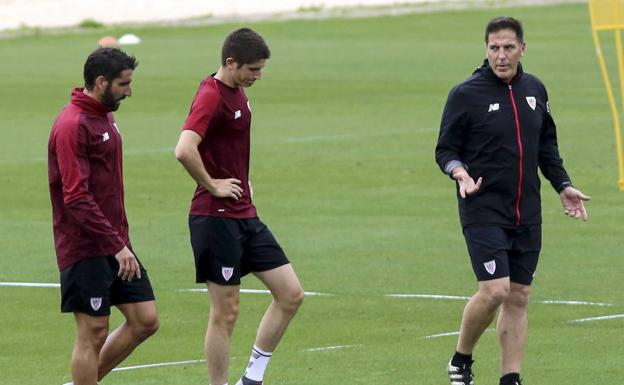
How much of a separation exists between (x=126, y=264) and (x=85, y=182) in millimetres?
509

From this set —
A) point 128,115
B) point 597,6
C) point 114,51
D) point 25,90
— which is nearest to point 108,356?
point 114,51

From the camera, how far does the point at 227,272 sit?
10.7 meters

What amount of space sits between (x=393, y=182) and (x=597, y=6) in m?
3.71

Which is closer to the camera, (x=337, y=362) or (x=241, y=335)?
(x=337, y=362)

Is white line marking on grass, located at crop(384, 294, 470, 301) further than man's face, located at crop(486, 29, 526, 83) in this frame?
Yes

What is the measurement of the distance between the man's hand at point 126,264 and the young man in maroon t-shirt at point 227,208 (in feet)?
2.80

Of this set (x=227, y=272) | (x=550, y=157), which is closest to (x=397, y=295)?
(x=550, y=157)

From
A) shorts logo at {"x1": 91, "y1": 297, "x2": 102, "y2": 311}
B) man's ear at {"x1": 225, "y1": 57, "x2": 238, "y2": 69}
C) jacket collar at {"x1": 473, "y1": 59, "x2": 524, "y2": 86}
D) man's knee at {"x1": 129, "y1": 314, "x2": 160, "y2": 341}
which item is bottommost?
man's knee at {"x1": 129, "y1": 314, "x2": 160, "y2": 341}

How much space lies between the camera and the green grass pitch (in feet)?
40.3

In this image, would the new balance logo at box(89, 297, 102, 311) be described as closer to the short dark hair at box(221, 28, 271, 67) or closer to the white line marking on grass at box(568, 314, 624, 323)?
the short dark hair at box(221, 28, 271, 67)

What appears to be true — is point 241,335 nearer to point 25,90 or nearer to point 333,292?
point 333,292

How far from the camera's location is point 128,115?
33344 millimetres

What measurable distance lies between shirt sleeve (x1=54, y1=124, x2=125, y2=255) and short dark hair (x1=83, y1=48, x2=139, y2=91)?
0.35m

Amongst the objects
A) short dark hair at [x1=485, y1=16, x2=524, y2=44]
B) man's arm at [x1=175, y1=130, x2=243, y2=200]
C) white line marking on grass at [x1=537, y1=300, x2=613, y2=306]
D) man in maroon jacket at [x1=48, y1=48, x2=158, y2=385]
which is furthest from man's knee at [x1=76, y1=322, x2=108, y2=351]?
white line marking on grass at [x1=537, y1=300, x2=613, y2=306]
